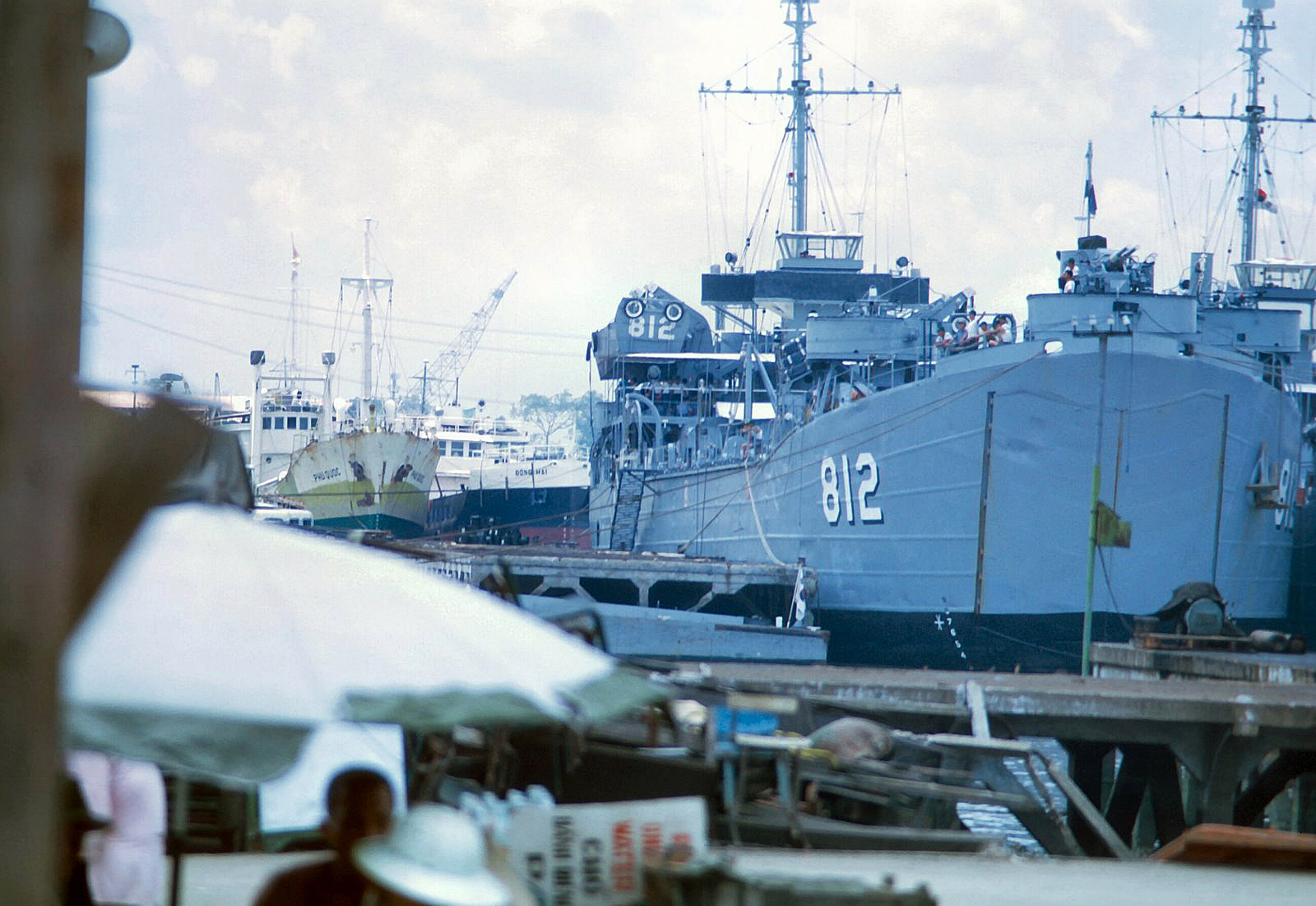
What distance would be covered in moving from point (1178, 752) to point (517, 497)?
53103 millimetres

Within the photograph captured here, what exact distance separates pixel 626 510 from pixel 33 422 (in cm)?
3900

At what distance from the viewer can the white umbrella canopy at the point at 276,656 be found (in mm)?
3633

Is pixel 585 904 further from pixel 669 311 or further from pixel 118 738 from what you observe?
pixel 669 311

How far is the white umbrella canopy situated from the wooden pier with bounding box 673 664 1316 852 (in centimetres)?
562

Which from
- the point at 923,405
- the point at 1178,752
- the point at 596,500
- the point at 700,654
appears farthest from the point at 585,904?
the point at 596,500

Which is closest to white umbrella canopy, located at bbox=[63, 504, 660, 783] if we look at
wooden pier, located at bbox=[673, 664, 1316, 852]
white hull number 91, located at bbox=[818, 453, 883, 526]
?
wooden pier, located at bbox=[673, 664, 1316, 852]

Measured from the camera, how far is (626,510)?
1625 inches

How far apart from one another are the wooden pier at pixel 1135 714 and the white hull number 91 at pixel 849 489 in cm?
1356

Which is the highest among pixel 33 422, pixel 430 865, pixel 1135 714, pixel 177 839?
pixel 33 422

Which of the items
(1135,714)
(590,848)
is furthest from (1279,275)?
(590,848)

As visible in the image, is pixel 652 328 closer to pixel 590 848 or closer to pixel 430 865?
pixel 590 848

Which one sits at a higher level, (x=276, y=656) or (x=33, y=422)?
(x=33, y=422)

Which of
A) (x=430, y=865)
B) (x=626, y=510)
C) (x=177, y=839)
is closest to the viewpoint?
(x=430, y=865)

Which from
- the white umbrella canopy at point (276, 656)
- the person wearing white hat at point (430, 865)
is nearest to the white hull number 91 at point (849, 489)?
the white umbrella canopy at point (276, 656)
